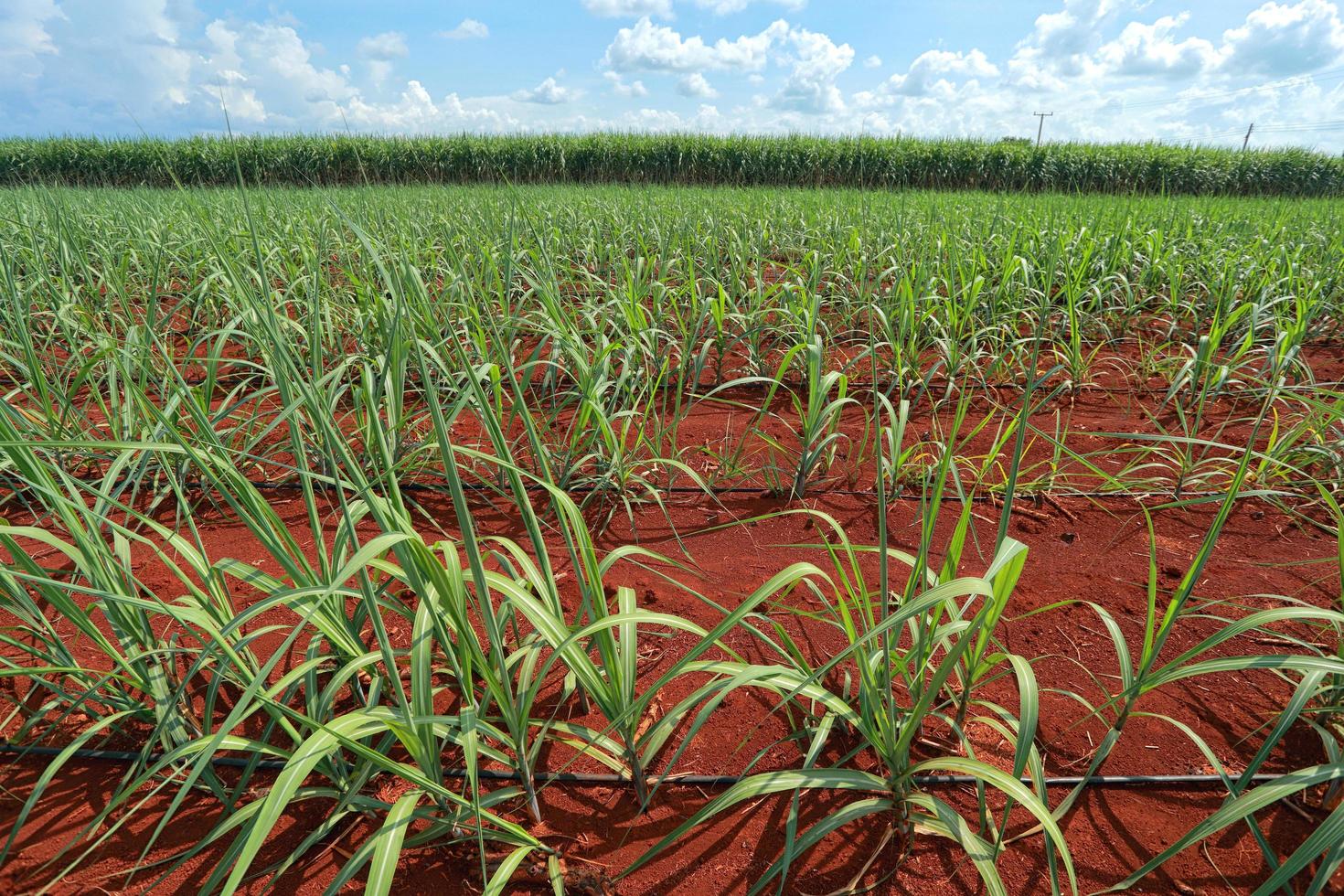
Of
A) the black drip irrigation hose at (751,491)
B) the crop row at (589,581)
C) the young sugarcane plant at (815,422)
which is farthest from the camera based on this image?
the black drip irrigation hose at (751,491)

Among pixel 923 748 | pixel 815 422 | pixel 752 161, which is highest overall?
pixel 752 161

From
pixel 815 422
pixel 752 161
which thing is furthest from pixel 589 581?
pixel 752 161

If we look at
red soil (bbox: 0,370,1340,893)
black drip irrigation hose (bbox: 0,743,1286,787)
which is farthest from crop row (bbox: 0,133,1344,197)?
black drip irrigation hose (bbox: 0,743,1286,787)

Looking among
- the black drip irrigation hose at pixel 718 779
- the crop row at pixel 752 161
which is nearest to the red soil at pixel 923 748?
the black drip irrigation hose at pixel 718 779

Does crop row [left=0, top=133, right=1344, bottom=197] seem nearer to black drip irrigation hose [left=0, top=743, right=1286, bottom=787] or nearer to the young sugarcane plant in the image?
the young sugarcane plant

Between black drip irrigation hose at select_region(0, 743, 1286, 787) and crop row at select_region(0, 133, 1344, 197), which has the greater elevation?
crop row at select_region(0, 133, 1344, 197)

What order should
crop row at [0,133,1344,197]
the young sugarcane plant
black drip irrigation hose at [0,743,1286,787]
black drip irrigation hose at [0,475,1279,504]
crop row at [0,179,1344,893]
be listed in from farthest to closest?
1. crop row at [0,133,1344,197]
2. black drip irrigation hose at [0,475,1279,504]
3. the young sugarcane plant
4. black drip irrigation hose at [0,743,1286,787]
5. crop row at [0,179,1344,893]

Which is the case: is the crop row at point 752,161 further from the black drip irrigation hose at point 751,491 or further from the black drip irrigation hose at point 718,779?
the black drip irrigation hose at point 718,779

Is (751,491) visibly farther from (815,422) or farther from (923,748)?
(923,748)

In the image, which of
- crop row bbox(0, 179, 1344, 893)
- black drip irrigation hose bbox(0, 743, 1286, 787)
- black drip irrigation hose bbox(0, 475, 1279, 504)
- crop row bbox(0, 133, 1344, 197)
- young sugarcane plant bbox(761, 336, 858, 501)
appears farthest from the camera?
crop row bbox(0, 133, 1344, 197)

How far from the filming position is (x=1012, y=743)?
110cm

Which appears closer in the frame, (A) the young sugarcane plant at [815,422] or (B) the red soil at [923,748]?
(B) the red soil at [923,748]

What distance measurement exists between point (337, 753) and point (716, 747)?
0.60 meters

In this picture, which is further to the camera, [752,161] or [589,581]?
[752,161]
